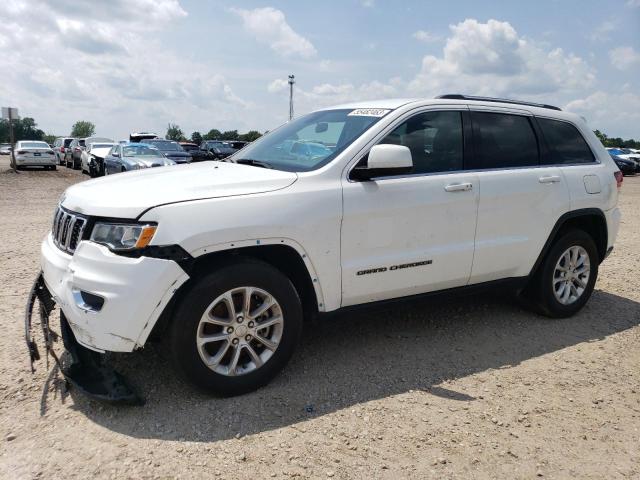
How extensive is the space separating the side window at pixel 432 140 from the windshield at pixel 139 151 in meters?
12.8

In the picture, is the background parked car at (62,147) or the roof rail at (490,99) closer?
the roof rail at (490,99)

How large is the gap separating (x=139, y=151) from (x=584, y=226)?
1338 centimetres

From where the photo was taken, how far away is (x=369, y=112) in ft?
12.8

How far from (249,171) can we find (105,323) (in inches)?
53.2

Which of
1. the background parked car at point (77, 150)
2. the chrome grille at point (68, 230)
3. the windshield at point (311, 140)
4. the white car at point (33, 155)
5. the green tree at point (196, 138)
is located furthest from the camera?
the green tree at point (196, 138)

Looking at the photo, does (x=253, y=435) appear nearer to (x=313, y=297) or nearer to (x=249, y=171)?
(x=313, y=297)

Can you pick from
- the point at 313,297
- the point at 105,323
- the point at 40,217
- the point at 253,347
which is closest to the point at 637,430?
the point at 313,297

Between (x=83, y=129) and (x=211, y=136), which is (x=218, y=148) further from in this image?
(x=83, y=129)

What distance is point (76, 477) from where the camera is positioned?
8.31ft

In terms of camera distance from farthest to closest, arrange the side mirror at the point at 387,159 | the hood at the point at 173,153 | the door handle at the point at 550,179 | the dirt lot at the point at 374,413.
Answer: the hood at the point at 173,153
the door handle at the point at 550,179
the side mirror at the point at 387,159
the dirt lot at the point at 374,413

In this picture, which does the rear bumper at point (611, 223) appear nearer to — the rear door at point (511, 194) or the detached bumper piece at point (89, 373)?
the rear door at point (511, 194)

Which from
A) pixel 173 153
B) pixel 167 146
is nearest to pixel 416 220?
pixel 173 153

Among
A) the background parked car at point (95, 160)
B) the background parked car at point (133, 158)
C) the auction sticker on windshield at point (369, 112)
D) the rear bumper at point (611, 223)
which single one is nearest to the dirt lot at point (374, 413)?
the rear bumper at point (611, 223)

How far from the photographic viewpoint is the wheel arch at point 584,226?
4.50 meters
